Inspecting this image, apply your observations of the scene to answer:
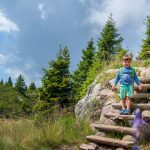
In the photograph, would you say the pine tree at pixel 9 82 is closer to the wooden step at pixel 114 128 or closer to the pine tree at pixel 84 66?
the pine tree at pixel 84 66

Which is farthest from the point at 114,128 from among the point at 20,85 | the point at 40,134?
the point at 20,85

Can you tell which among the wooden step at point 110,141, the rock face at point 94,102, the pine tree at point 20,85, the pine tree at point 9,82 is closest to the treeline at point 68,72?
the rock face at point 94,102

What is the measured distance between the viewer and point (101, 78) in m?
12.4

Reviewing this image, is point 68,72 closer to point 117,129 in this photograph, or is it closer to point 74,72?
point 74,72

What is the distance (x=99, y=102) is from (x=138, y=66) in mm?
2350

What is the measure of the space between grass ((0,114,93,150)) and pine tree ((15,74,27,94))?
61.6 m

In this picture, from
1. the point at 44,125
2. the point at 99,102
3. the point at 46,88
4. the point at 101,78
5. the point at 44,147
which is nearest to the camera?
the point at 44,147

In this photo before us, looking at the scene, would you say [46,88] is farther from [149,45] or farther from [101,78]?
[101,78]

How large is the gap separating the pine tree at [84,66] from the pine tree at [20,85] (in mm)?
36843

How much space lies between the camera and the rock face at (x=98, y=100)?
10.7m

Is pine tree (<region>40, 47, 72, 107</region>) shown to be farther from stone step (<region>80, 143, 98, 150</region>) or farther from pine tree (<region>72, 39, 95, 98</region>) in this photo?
stone step (<region>80, 143, 98, 150</region>)

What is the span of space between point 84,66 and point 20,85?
4092cm

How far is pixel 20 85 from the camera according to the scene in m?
72.6

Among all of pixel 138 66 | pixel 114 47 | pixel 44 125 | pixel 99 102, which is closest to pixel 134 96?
pixel 99 102
